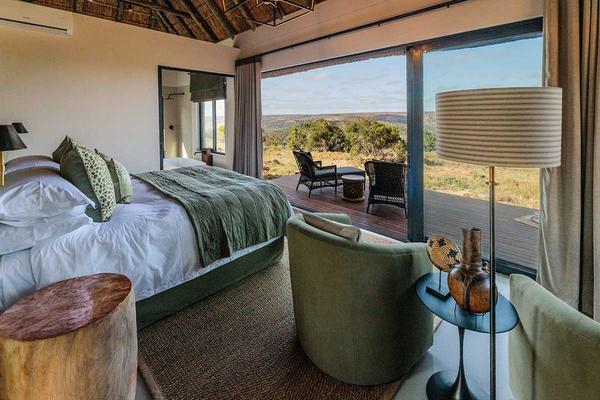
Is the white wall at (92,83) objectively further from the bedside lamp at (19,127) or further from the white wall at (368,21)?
the white wall at (368,21)

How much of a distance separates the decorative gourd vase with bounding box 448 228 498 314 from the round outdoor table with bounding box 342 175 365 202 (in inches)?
174

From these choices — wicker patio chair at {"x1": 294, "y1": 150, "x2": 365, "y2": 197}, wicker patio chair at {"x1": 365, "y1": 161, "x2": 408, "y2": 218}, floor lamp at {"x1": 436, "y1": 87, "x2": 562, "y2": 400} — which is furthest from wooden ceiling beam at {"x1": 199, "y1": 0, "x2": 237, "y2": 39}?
floor lamp at {"x1": 436, "y1": 87, "x2": 562, "y2": 400}

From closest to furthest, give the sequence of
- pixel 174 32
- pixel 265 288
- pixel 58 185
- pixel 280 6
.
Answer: pixel 58 185 < pixel 265 288 < pixel 280 6 < pixel 174 32

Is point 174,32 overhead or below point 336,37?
overhead

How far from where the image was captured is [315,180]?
6.20 meters

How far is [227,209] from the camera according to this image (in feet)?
8.52

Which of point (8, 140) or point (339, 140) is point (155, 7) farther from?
point (339, 140)

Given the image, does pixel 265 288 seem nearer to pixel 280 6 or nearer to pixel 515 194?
pixel 515 194

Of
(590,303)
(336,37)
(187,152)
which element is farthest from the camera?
(187,152)

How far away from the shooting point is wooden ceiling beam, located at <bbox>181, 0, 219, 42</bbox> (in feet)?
17.6

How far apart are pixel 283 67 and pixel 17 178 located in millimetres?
4233

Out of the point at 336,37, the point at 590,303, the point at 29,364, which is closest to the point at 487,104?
the point at 29,364

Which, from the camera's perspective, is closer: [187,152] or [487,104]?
[487,104]

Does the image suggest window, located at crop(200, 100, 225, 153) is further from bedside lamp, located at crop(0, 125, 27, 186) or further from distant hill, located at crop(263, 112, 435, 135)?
bedside lamp, located at crop(0, 125, 27, 186)
